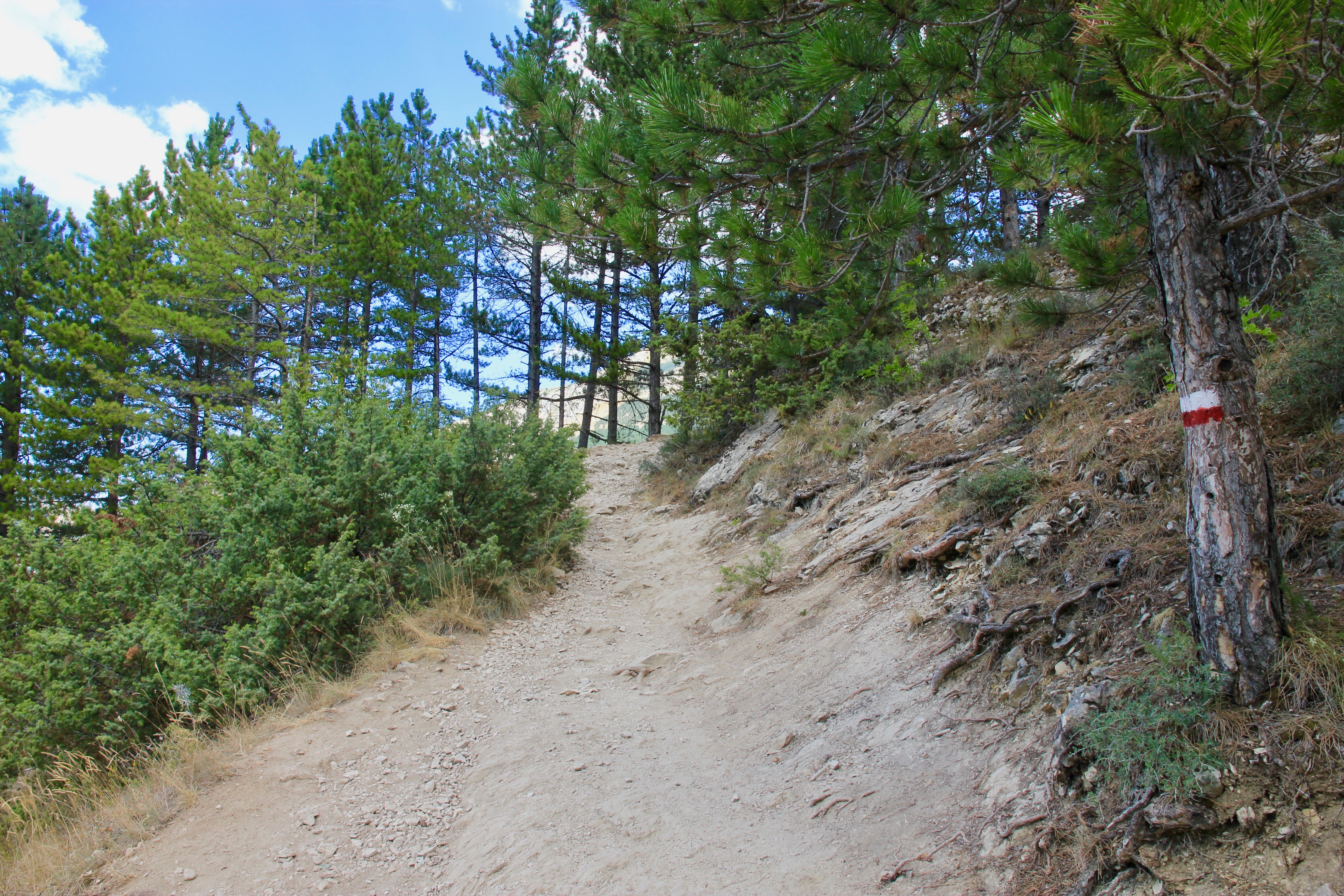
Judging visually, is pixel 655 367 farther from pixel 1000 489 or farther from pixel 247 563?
pixel 1000 489

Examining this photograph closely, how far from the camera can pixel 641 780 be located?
160 inches

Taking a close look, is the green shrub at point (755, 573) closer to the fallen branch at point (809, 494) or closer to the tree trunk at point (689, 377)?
the fallen branch at point (809, 494)

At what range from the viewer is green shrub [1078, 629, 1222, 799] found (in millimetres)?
2479

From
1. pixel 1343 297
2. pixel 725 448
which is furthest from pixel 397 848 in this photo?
pixel 725 448

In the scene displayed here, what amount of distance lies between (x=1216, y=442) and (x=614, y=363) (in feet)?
66.1

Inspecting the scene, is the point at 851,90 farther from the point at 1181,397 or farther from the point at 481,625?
the point at 481,625

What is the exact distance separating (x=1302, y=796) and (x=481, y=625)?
589 cm

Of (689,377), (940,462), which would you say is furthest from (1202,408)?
(689,377)

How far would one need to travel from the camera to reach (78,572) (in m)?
6.77

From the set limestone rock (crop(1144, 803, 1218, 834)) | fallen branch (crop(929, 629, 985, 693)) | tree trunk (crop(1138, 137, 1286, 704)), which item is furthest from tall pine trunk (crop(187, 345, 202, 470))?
limestone rock (crop(1144, 803, 1218, 834))

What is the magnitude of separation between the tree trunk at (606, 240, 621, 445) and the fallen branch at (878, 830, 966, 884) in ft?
61.7

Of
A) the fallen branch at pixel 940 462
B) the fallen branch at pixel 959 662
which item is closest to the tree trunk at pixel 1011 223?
the fallen branch at pixel 940 462

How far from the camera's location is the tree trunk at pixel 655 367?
21594 mm

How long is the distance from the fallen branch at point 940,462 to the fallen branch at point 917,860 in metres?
4.40
